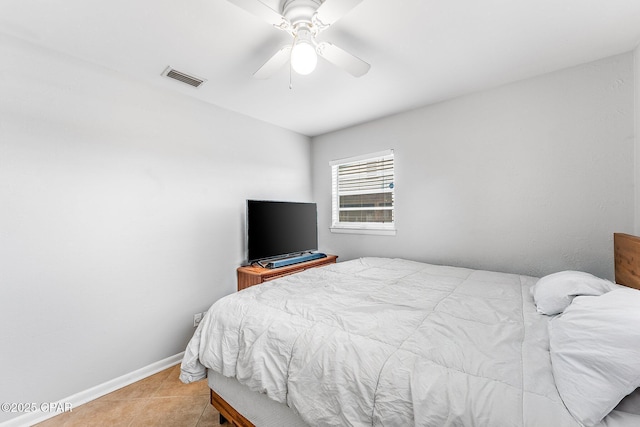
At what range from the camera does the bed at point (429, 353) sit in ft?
2.44

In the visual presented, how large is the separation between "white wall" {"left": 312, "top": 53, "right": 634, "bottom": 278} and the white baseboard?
2.54 m

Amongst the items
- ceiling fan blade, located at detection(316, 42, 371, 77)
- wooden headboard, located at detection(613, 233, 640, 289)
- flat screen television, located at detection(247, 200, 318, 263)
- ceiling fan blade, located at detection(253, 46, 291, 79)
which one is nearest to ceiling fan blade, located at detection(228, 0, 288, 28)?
ceiling fan blade, located at detection(253, 46, 291, 79)

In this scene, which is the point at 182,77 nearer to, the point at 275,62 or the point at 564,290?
the point at 275,62

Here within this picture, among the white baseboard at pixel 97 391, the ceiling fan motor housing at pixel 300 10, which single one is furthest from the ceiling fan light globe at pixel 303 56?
the white baseboard at pixel 97 391

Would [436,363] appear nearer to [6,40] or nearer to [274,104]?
[274,104]

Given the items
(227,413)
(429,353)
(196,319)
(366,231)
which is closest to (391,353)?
(429,353)

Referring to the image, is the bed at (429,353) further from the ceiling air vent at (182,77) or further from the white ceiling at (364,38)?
the ceiling air vent at (182,77)

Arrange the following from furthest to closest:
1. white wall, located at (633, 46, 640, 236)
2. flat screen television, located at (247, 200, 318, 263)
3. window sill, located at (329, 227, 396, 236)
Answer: window sill, located at (329, 227, 396, 236), flat screen television, located at (247, 200, 318, 263), white wall, located at (633, 46, 640, 236)

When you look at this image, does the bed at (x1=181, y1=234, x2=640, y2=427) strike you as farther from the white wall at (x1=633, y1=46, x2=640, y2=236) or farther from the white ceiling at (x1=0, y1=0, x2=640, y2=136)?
the white ceiling at (x1=0, y1=0, x2=640, y2=136)

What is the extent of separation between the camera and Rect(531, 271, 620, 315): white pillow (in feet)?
4.27

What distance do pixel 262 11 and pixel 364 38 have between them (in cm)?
75

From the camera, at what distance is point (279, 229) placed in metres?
3.09

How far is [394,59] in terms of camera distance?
A: 1983 millimetres

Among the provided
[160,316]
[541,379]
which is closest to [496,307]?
[541,379]
